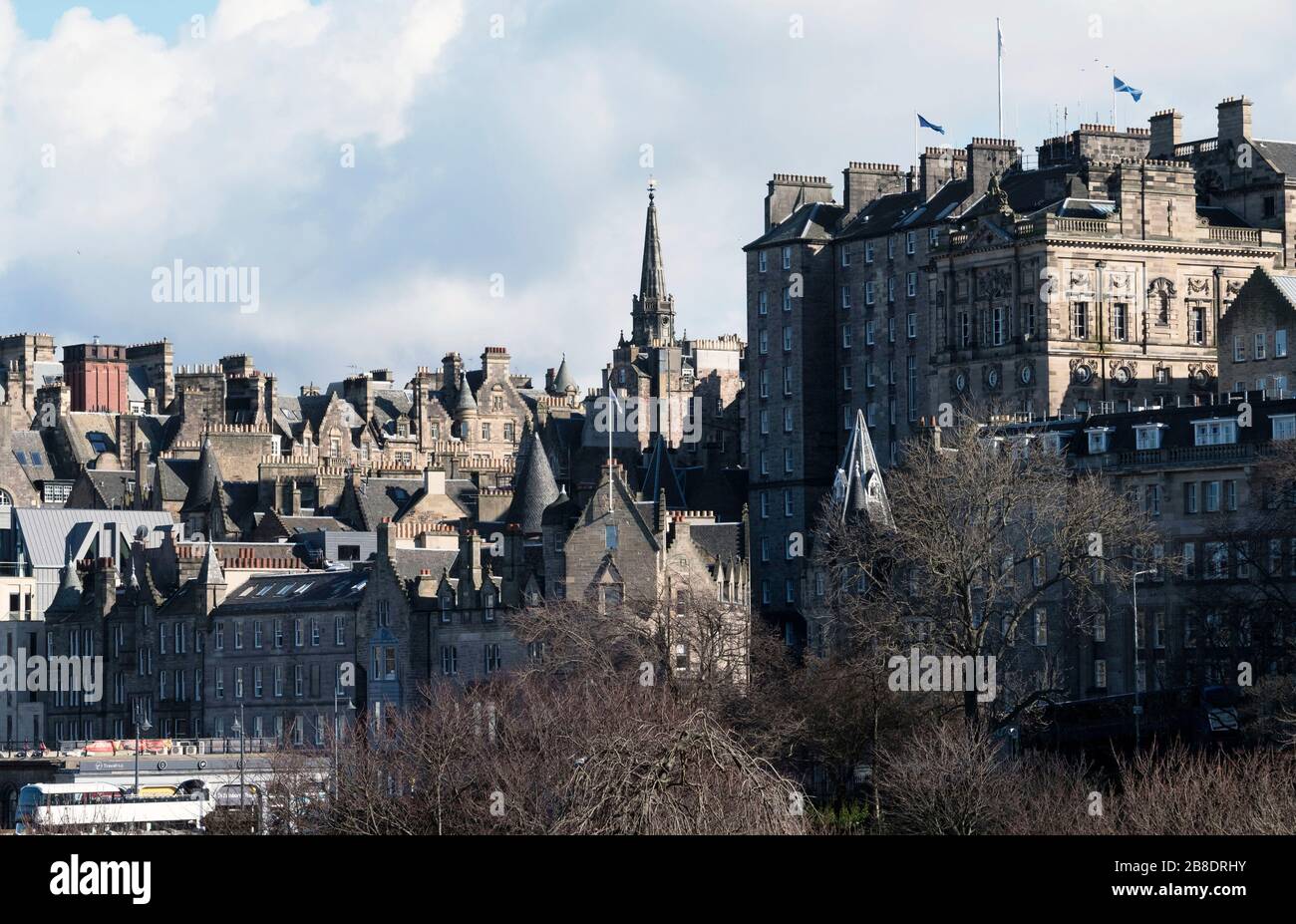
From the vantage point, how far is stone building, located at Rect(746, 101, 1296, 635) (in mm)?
123438

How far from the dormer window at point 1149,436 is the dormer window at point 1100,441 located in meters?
1.71

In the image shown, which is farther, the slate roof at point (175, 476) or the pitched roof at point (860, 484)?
the slate roof at point (175, 476)

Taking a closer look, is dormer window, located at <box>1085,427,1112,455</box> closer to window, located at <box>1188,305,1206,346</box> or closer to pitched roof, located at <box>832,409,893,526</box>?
pitched roof, located at <box>832,409,893,526</box>

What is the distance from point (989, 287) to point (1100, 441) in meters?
24.6

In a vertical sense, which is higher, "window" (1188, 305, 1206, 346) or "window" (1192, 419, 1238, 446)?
"window" (1188, 305, 1206, 346)

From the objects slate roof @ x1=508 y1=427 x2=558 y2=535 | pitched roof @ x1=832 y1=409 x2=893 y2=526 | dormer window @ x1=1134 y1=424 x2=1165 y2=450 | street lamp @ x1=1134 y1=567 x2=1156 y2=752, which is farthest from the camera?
slate roof @ x1=508 y1=427 x2=558 y2=535

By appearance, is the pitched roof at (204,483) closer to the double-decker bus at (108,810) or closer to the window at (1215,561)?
the double-decker bus at (108,810)

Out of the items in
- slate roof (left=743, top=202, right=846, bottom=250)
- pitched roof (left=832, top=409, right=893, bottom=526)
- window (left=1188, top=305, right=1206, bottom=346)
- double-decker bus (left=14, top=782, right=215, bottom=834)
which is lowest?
double-decker bus (left=14, top=782, right=215, bottom=834)

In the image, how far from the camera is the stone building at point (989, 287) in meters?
123

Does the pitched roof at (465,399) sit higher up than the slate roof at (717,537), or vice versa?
the pitched roof at (465,399)

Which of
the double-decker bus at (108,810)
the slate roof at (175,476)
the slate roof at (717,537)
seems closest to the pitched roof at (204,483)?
the slate roof at (175,476)

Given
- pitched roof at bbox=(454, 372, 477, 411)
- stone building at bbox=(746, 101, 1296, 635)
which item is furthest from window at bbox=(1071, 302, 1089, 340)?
pitched roof at bbox=(454, 372, 477, 411)

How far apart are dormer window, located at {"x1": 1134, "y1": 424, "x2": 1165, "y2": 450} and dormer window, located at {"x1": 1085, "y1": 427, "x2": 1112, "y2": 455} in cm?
171
